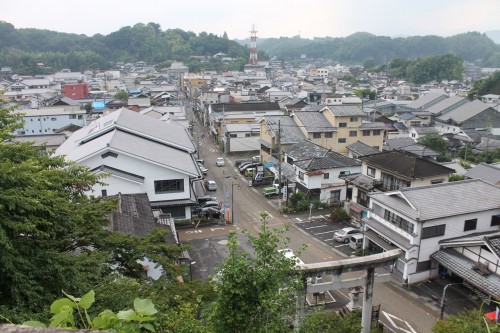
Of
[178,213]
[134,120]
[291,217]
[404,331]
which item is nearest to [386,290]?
[404,331]

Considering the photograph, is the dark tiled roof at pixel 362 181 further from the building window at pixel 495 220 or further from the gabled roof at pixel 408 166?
the building window at pixel 495 220

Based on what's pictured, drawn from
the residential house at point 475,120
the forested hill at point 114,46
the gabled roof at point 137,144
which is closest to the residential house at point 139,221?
the gabled roof at point 137,144

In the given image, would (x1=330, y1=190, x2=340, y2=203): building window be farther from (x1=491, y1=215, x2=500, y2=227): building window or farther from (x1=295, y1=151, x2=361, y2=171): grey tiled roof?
(x1=491, y1=215, x2=500, y2=227): building window

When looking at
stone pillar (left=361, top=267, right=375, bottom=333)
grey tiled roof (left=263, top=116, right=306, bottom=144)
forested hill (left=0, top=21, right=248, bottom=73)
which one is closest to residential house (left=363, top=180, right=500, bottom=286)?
stone pillar (left=361, top=267, right=375, bottom=333)

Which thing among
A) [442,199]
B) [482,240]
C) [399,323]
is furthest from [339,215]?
[399,323]

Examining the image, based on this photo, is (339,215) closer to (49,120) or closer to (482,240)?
(482,240)

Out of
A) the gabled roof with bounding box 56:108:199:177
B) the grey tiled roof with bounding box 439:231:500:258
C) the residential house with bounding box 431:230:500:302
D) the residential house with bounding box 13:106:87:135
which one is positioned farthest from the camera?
the residential house with bounding box 13:106:87:135

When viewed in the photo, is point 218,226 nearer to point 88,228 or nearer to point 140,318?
point 88,228
